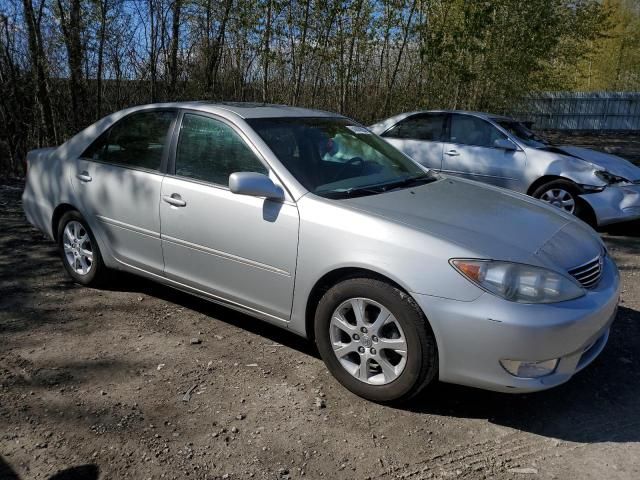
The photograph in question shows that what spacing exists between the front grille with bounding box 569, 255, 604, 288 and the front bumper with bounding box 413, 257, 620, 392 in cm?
12

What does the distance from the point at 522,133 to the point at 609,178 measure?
54.5 inches

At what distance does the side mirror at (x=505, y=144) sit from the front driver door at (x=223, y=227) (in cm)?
469

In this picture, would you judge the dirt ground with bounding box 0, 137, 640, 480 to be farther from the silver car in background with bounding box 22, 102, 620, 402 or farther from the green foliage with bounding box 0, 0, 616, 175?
the green foliage with bounding box 0, 0, 616, 175

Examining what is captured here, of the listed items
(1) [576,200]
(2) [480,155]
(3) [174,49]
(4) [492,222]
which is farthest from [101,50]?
(4) [492,222]

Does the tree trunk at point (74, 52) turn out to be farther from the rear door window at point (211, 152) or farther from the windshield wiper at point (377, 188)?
the windshield wiper at point (377, 188)

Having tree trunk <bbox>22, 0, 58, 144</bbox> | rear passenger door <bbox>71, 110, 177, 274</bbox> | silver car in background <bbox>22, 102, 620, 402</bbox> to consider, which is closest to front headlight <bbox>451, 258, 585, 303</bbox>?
silver car in background <bbox>22, 102, 620, 402</bbox>

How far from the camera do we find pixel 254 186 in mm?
3246

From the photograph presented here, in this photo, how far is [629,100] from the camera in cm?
2867

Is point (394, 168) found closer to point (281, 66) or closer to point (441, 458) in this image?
point (441, 458)

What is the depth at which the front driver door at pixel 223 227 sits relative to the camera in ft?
10.8

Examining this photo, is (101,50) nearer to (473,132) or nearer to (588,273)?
(473,132)

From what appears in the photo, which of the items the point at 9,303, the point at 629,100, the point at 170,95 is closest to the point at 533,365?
the point at 9,303

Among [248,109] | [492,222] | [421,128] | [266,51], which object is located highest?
[266,51]

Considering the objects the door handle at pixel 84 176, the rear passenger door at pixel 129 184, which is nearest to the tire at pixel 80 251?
the rear passenger door at pixel 129 184
